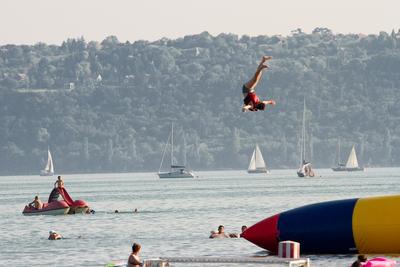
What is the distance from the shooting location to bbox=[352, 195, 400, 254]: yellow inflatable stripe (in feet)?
210

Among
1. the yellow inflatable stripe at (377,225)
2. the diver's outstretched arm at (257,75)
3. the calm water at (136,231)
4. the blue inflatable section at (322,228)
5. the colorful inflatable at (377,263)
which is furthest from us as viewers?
the calm water at (136,231)

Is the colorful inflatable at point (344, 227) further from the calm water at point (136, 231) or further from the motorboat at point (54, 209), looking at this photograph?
the motorboat at point (54, 209)

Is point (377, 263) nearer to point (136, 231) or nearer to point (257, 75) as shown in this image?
point (257, 75)

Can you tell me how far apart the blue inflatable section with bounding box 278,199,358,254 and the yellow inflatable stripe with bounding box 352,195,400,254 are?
384 millimetres

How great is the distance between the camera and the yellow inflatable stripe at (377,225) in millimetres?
64062

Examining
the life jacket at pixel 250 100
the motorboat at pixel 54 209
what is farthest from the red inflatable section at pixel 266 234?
the motorboat at pixel 54 209

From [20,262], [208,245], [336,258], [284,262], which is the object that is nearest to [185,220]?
[208,245]

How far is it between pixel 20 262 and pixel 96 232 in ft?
76.7

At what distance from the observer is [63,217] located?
120 m

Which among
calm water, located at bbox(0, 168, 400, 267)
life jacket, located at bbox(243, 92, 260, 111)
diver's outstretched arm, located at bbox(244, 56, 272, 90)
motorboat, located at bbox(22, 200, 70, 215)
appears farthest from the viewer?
motorboat, located at bbox(22, 200, 70, 215)

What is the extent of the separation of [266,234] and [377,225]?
5987mm

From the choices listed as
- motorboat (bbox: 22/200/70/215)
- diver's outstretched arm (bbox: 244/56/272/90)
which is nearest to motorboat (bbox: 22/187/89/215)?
motorboat (bbox: 22/200/70/215)

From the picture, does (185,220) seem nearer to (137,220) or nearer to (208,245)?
(137,220)

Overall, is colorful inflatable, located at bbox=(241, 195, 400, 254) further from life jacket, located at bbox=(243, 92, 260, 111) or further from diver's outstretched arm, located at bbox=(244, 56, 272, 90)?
diver's outstretched arm, located at bbox=(244, 56, 272, 90)
